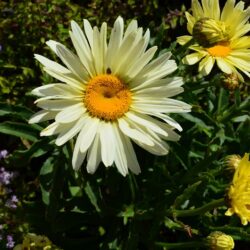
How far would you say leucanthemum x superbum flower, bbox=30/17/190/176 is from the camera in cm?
204

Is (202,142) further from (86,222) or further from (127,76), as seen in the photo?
(127,76)

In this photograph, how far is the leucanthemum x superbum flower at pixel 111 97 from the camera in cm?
204

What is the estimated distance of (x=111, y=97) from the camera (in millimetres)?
2234

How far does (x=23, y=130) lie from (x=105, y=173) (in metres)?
0.48

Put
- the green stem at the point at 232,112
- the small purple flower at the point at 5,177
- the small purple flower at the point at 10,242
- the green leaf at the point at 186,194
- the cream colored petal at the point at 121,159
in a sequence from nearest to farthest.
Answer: the cream colored petal at the point at 121,159, the green leaf at the point at 186,194, the small purple flower at the point at 10,242, the green stem at the point at 232,112, the small purple flower at the point at 5,177

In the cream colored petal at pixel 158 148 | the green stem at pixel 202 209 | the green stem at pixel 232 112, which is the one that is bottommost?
the green stem at pixel 202 209

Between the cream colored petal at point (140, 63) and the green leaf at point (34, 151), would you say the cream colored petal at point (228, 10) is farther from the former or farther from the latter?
the green leaf at point (34, 151)

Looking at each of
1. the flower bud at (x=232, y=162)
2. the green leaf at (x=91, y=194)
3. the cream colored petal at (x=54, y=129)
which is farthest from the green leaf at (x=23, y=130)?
the flower bud at (x=232, y=162)

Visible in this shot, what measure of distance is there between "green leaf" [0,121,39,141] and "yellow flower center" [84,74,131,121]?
472 millimetres

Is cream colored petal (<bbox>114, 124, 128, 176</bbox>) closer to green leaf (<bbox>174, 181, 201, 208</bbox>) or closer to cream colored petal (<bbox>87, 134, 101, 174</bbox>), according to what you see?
cream colored petal (<bbox>87, 134, 101, 174</bbox>)

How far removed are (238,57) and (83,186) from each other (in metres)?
0.89

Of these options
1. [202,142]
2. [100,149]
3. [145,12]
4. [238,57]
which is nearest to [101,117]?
[100,149]

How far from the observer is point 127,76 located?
2.22 m

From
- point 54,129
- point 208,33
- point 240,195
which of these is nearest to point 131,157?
point 54,129
